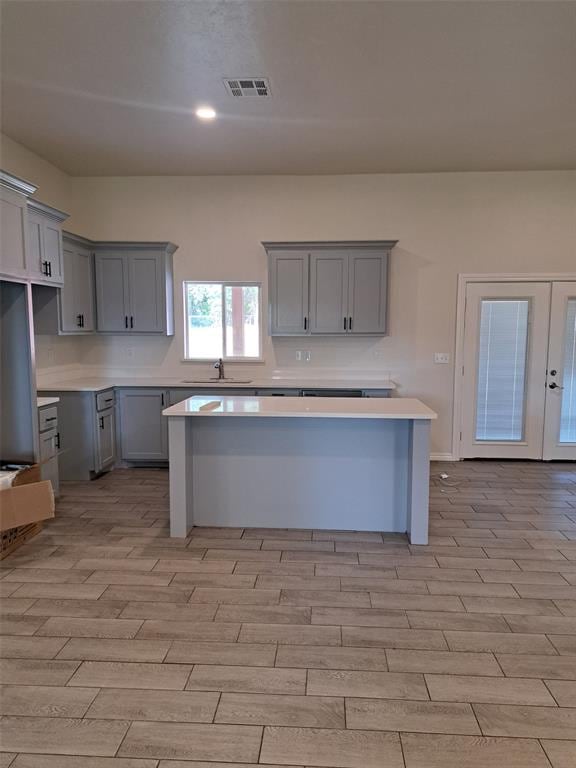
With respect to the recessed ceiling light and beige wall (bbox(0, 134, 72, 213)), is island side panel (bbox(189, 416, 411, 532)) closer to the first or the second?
the recessed ceiling light

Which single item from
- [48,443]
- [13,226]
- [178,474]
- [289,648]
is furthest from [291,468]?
[13,226]

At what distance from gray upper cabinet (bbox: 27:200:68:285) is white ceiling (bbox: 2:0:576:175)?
76cm

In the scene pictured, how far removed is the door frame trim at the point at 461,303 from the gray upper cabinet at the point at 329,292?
1.36m

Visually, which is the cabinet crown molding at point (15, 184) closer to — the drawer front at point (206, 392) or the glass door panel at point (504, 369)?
the drawer front at point (206, 392)

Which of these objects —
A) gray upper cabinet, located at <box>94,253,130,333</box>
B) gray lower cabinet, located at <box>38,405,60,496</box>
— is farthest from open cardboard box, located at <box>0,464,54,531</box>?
gray upper cabinet, located at <box>94,253,130,333</box>

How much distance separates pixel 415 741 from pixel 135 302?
4.71 metres

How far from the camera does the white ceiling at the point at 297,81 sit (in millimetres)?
2590

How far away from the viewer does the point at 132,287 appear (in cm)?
516

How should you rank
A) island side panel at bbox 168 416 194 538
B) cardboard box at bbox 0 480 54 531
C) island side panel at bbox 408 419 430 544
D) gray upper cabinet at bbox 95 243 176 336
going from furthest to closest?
gray upper cabinet at bbox 95 243 176 336
island side panel at bbox 168 416 194 538
island side panel at bbox 408 419 430 544
cardboard box at bbox 0 480 54 531

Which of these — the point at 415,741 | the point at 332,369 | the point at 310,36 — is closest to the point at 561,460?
the point at 332,369

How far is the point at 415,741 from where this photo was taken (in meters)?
1.68

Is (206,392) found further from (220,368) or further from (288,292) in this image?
(288,292)

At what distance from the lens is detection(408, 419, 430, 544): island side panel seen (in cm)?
Answer: 316

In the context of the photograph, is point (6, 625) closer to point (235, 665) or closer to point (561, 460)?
point (235, 665)
